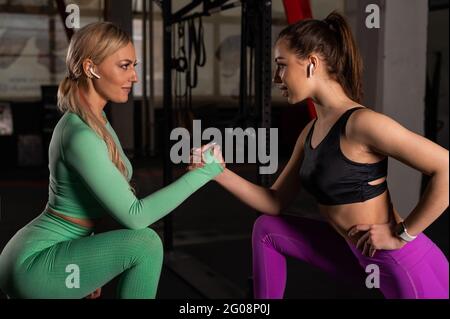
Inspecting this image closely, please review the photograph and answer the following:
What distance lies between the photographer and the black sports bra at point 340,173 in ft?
4.50

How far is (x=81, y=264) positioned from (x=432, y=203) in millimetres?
834

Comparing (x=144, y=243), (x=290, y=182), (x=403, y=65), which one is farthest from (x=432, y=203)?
(x=403, y=65)

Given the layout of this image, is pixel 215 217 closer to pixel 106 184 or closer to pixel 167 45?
pixel 167 45

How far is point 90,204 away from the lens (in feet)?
4.67

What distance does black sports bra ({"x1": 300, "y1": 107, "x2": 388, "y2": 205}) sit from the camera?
137cm

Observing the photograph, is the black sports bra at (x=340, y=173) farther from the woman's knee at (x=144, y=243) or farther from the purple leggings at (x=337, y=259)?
the woman's knee at (x=144, y=243)

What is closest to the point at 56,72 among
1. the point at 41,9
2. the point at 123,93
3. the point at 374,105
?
the point at 41,9

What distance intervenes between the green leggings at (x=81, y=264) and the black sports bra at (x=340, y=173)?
461 millimetres

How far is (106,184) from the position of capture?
1.27 meters

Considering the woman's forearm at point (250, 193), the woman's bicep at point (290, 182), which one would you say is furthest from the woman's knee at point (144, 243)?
the woman's bicep at point (290, 182)

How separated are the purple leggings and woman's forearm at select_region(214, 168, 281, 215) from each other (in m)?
0.03

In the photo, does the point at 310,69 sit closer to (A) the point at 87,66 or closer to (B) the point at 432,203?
(B) the point at 432,203

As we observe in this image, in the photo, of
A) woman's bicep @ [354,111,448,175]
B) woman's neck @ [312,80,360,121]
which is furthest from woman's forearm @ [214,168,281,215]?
woman's bicep @ [354,111,448,175]

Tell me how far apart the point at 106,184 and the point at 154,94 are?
23.8ft
